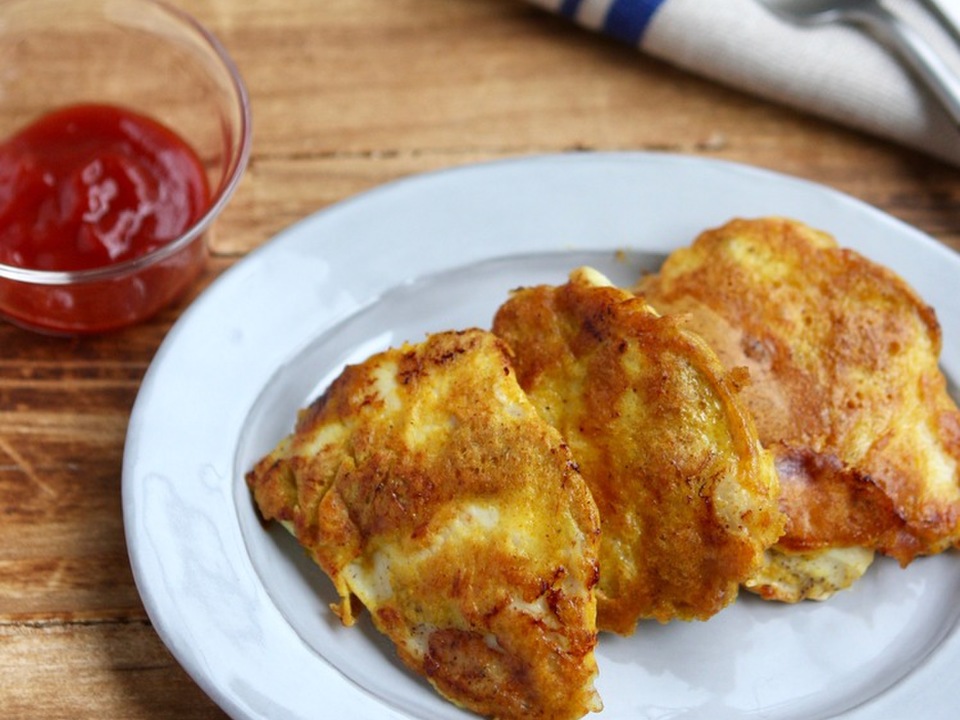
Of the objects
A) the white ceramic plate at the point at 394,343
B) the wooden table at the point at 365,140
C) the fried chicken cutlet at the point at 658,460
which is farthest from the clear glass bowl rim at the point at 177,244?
the fried chicken cutlet at the point at 658,460

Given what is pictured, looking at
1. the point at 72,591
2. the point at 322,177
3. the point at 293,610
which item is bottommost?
the point at 72,591

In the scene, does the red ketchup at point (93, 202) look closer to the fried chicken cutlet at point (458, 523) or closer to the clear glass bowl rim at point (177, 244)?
the clear glass bowl rim at point (177, 244)

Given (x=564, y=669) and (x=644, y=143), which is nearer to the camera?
(x=564, y=669)

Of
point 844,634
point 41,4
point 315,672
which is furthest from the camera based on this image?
point 41,4

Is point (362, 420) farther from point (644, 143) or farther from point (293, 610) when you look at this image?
point (644, 143)

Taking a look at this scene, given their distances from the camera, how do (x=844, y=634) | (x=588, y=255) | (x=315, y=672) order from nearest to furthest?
1. (x=315, y=672)
2. (x=844, y=634)
3. (x=588, y=255)

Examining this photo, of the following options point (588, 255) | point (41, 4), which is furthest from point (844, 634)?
point (41, 4)

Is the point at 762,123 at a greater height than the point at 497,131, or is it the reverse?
the point at 762,123
